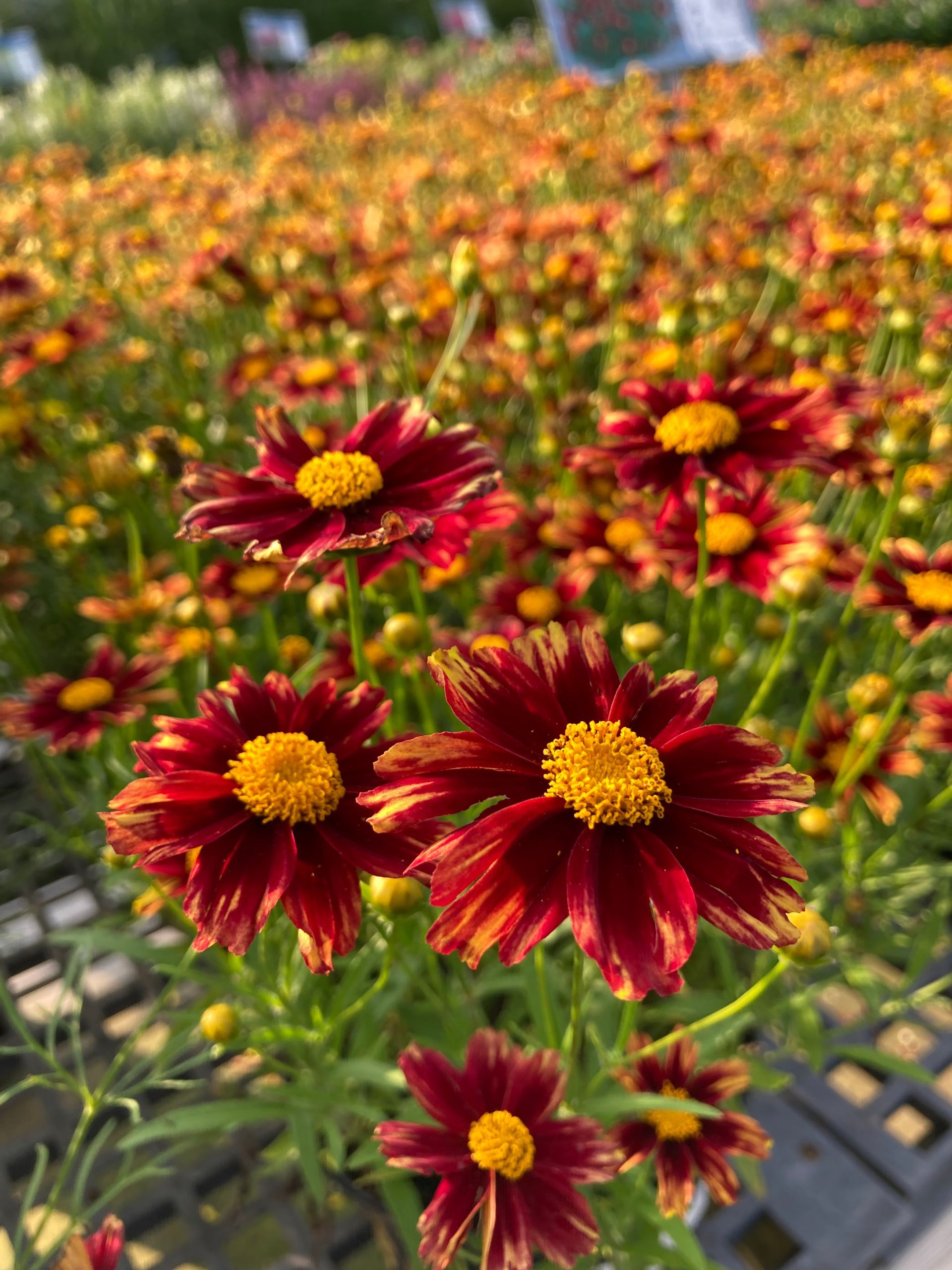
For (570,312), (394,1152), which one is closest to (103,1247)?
(394,1152)

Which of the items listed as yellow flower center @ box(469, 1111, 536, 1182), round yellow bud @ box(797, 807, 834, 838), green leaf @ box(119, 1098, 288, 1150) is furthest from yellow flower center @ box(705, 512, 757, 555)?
green leaf @ box(119, 1098, 288, 1150)

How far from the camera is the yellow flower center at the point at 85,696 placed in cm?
108

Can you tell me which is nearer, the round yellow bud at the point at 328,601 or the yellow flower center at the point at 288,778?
the yellow flower center at the point at 288,778

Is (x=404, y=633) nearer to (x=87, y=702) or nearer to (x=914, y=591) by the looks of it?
(x=87, y=702)

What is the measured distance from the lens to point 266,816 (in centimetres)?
59

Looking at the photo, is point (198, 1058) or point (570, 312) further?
point (570, 312)

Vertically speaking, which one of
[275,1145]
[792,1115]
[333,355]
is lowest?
[792,1115]

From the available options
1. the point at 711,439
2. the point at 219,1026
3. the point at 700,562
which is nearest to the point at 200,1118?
the point at 219,1026

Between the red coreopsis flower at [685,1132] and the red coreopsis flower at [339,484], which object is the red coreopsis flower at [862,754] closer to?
the red coreopsis flower at [685,1132]

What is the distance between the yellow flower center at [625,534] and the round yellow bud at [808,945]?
23.4 inches

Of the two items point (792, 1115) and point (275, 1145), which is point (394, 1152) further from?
point (792, 1115)

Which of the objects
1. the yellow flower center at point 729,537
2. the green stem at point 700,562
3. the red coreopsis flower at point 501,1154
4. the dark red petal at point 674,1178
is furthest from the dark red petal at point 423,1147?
the yellow flower center at point 729,537

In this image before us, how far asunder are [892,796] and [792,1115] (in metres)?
0.45

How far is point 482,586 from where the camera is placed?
1.15 m
